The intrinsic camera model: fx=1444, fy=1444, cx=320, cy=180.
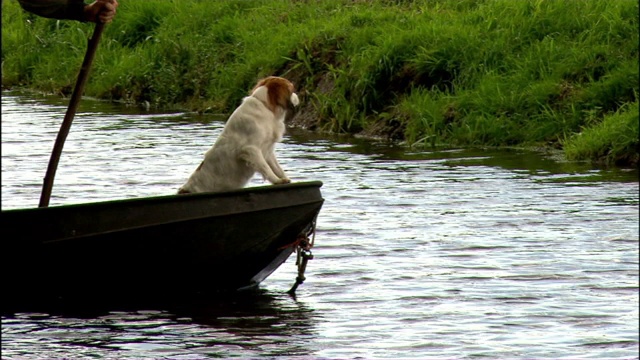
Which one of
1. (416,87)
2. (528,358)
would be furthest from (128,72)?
(528,358)

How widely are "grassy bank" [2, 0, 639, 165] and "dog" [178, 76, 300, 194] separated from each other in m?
5.64

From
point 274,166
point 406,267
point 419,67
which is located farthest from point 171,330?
point 419,67

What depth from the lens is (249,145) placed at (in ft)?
30.7

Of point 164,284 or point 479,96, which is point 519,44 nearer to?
point 479,96

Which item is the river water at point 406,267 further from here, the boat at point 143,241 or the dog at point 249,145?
the dog at point 249,145

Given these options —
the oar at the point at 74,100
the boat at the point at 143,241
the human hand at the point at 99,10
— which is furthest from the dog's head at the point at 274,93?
the human hand at the point at 99,10

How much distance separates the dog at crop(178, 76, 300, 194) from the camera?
30.8 feet

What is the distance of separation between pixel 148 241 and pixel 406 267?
2.10 m

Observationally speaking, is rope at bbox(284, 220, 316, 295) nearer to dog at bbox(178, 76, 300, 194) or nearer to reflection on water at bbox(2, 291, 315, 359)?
reflection on water at bbox(2, 291, 315, 359)

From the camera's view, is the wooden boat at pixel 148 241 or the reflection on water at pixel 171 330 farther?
the wooden boat at pixel 148 241

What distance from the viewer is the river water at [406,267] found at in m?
8.09

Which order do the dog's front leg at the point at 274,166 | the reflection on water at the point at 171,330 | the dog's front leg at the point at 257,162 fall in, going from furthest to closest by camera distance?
the dog's front leg at the point at 274,166, the dog's front leg at the point at 257,162, the reflection on water at the point at 171,330

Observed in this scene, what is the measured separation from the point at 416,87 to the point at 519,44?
4.37 feet

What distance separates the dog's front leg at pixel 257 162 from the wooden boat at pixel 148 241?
0.28 meters
